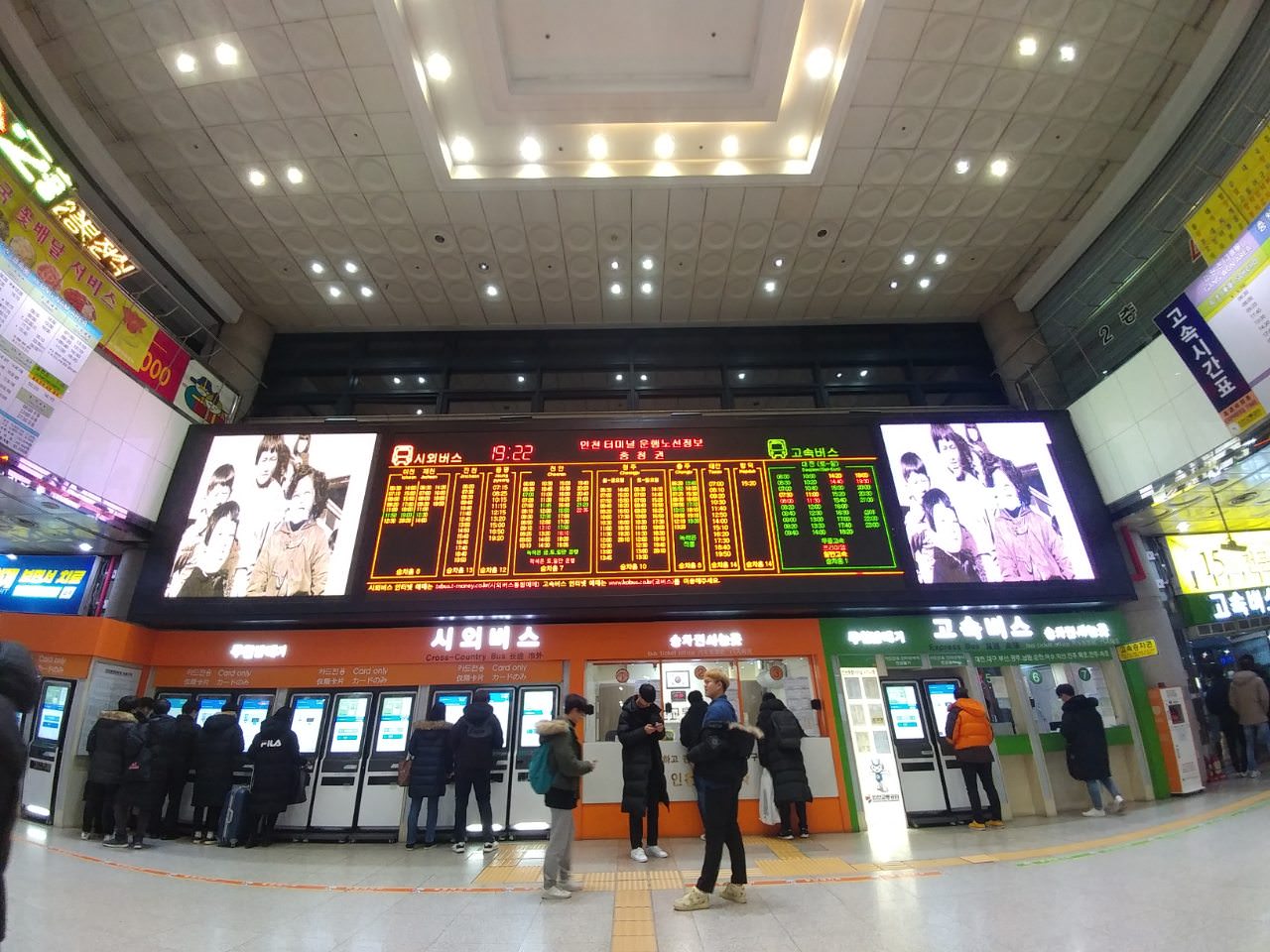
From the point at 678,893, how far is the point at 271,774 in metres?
4.92

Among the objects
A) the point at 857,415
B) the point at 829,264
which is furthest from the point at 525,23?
the point at 857,415

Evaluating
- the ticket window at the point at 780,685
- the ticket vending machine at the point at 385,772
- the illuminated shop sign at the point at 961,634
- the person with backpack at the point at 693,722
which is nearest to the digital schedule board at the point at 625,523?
the illuminated shop sign at the point at 961,634

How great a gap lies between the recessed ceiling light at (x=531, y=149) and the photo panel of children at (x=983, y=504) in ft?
20.3

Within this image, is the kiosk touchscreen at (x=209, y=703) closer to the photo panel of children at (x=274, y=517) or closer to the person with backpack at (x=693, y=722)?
the photo panel of children at (x=274, y=517)

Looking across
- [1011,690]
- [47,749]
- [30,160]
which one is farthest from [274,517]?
[1011,690]

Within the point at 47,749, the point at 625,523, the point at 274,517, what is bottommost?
the point at 47,749

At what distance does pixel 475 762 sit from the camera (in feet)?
20.4

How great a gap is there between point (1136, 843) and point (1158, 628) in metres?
4.34

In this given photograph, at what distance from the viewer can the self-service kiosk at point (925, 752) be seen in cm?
697

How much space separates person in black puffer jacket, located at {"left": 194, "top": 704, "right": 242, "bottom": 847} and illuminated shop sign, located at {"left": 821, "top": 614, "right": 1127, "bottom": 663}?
7170 millimetres

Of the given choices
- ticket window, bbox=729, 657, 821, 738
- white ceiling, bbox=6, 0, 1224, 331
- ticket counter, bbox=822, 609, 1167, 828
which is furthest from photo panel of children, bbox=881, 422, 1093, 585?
white ceiling, bbox=6, 0, 1224, 331

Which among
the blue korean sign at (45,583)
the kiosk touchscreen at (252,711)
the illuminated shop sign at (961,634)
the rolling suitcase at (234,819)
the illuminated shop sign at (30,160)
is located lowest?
the rolling suitcase at (234,819)

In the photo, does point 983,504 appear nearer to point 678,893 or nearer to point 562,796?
point 678,893

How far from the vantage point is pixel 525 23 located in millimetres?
6824
